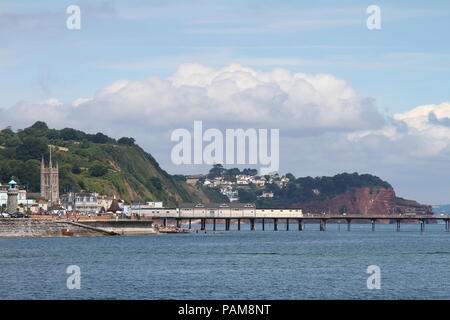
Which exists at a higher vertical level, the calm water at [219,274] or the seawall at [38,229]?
the seawall at [38,229]

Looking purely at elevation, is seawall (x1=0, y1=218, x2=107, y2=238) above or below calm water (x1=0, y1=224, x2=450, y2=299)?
above

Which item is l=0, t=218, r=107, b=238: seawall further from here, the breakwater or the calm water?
the calm water

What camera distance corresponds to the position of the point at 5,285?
253 feet

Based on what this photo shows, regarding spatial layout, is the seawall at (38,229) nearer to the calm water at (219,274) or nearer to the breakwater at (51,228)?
the breakwater at (51,228)

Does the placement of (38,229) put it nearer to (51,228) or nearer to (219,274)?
(51,228)

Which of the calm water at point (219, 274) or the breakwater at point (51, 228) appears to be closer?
the calm water at point (219, 274)

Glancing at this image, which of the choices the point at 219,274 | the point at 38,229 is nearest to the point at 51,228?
the point at 38,229

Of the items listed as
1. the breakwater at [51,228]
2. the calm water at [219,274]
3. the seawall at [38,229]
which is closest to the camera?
the calm water at [219,274]

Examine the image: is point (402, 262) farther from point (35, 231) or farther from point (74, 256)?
point (35, 231)

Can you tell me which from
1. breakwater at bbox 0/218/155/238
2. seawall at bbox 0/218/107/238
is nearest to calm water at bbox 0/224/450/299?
seawall at bbox 0/218/107/238

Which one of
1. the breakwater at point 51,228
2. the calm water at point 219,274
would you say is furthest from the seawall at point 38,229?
the calm water at point 219,274
